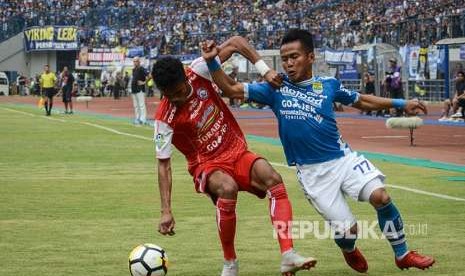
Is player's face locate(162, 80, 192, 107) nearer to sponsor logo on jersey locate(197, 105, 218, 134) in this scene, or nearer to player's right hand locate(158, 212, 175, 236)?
sponsor logo on jersey locate(197, 105, 218, 134)

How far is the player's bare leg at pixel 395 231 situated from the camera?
8281 mm

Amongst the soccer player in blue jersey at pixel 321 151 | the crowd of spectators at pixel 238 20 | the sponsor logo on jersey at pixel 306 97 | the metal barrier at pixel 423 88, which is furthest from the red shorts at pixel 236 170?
the metal barrier at pixel 423 88

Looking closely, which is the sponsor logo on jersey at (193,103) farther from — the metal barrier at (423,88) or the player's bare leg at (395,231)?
the metal barrier at (423,88)

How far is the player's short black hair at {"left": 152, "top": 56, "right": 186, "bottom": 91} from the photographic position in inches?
328

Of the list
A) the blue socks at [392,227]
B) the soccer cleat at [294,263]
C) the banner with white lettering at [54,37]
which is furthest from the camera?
the banner with white lettering at [54,37]

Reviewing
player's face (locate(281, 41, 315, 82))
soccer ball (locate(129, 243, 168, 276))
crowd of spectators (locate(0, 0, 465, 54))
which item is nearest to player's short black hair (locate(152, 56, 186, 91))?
player's face (locate(281, 41, 315, 82))

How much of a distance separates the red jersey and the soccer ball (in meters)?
0.82

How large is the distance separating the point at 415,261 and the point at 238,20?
6674cm

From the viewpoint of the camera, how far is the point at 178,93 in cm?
845

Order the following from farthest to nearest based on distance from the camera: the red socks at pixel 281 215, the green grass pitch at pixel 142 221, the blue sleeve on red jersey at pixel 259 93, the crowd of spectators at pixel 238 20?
the crowd of spectators at pixel 238 20 < the green grass pitch at pixel 142 221 < the blue sleeve on red jersey at pixel 259 93 < the red socks at pixel 281 215

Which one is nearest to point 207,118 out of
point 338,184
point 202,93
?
point 202,93

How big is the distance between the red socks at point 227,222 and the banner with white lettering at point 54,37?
73.3m

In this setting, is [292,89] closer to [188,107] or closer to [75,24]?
[188,107]

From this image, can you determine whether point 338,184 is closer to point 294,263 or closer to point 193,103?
point 294,263
